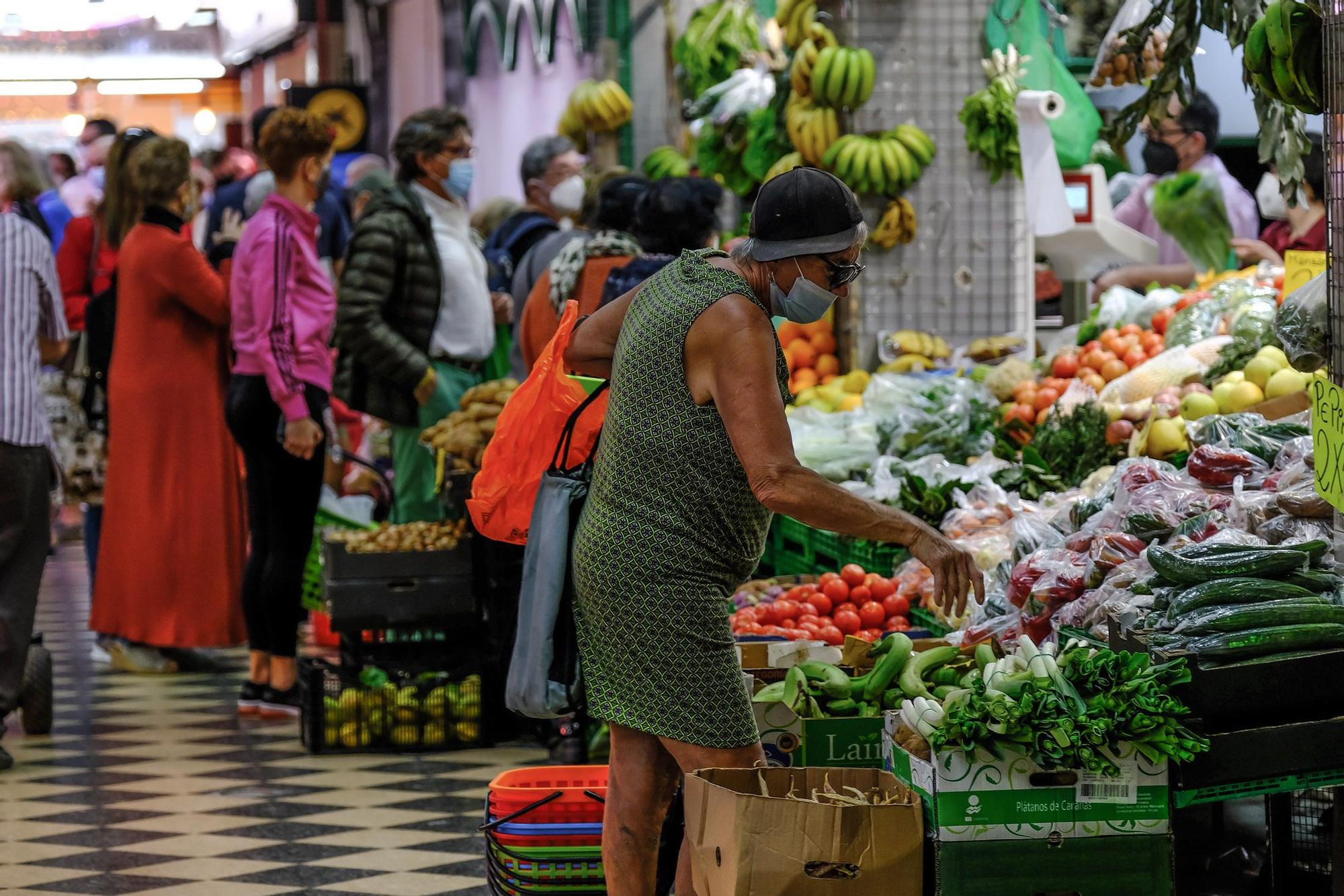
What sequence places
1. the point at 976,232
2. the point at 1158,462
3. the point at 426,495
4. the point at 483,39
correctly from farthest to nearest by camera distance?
the point at 483,39
the point at 976,232
the point at 426,495
the point at 1158,462

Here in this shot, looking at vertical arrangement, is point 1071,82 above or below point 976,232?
above

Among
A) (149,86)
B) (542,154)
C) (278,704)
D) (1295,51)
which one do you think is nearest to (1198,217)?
(542,154)

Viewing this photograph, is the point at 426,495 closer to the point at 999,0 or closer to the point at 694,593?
A: the point at 999,0

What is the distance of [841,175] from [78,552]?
8140 mm

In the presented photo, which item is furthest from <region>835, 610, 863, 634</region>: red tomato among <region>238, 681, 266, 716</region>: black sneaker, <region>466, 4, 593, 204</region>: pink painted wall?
<region>466, 4, 593, 204</region>: pink painted wall

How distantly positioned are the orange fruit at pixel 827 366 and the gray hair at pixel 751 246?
484cm

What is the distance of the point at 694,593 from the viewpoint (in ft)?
10.9

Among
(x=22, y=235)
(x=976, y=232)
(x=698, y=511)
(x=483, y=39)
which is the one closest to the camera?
(x=698, y=511)

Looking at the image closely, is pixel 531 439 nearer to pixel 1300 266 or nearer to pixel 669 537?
pixel 669 537

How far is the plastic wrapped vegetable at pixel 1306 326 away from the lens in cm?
379

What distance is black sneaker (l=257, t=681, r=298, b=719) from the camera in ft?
23.4

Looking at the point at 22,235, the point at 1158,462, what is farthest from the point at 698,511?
the point at 22,235

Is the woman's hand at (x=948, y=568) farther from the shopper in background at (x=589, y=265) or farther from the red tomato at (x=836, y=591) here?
the shopper in background at (x=589, y=265)

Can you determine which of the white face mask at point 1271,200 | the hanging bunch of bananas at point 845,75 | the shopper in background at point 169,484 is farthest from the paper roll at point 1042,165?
the shopper in background at point 169,484
